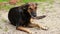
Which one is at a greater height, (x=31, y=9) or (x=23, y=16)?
(x=31, y=9)

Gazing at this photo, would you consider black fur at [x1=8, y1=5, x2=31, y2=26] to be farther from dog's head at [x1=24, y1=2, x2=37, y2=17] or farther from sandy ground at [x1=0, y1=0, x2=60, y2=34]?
sandy ground at [x1=0, y1=0, x2=60, y2=34]

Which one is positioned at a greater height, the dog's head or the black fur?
the dog's head

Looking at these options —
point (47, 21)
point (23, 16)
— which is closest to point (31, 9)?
point (23, 16)

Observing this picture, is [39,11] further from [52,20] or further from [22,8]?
[22,8]

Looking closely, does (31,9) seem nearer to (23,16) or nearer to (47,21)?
(23,16)

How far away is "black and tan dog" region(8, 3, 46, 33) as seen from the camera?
6.55 m

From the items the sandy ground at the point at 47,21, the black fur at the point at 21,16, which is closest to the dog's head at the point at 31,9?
the black fur at the point at 21,16

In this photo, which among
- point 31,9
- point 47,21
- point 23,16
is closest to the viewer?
point 31,9

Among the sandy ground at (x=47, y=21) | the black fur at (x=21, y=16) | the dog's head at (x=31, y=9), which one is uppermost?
the dog's head at (x=31, y=9)

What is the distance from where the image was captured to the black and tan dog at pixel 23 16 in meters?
6.55

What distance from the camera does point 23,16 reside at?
6906 mm

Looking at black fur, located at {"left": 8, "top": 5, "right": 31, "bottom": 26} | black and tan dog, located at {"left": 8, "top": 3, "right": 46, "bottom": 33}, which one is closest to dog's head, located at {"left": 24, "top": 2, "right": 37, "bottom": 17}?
black and tan dog, located at {"left": 8, "top": 3, "right": 46, "bottom": 33}

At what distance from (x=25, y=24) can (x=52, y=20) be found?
3.89ft

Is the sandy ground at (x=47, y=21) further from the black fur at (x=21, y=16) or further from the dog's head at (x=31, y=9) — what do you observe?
the dog's head at (x=31, y=9)
